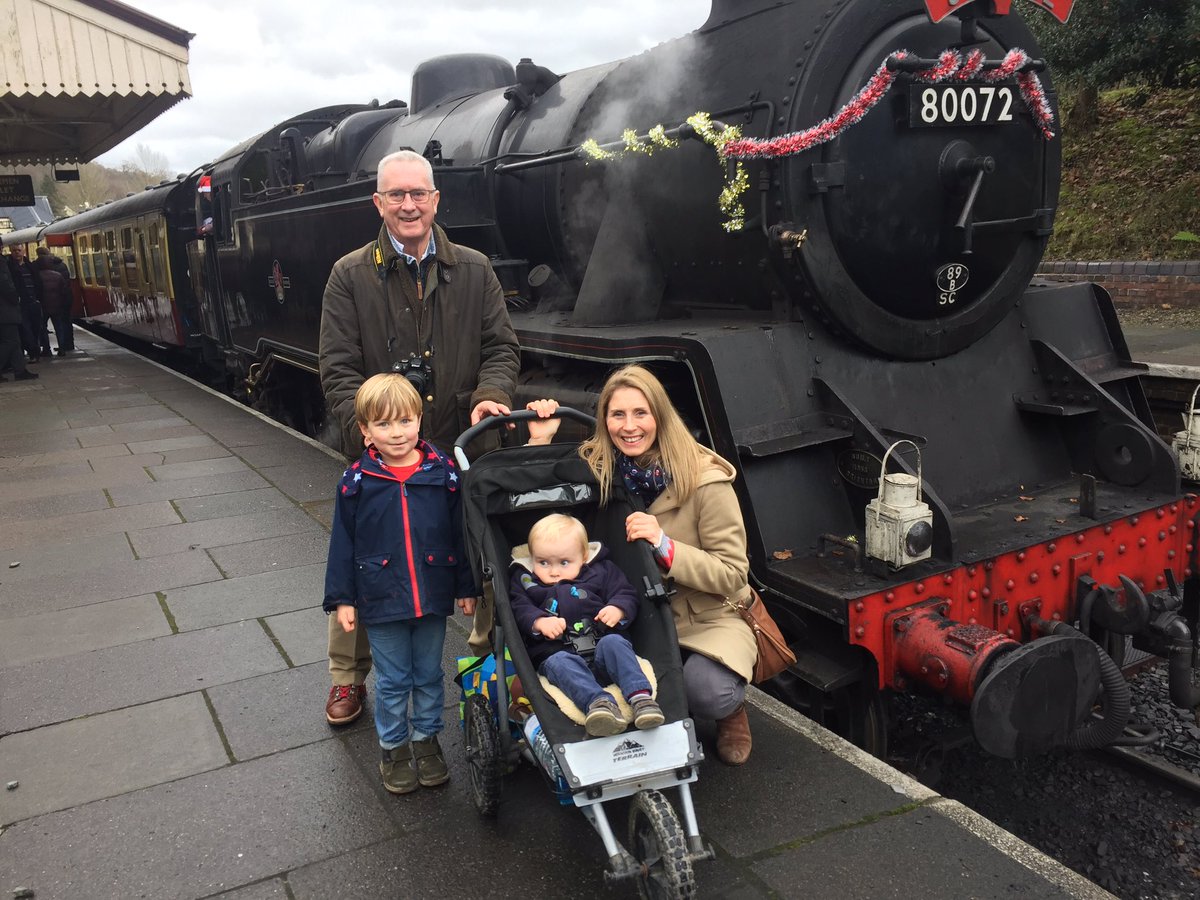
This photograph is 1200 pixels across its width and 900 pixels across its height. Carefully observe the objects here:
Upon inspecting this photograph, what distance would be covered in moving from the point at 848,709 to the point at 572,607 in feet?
4.27

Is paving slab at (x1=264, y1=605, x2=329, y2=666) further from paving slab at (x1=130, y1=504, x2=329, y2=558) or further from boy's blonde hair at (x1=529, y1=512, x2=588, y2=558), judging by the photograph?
boy's blonde hair at (x1=529, y1=512, x2=588, y2=558)

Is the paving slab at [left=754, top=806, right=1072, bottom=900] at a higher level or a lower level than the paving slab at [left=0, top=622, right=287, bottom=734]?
lower

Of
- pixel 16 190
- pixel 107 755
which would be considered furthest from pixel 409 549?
pixel 16 190

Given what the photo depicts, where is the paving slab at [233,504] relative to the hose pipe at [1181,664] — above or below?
above

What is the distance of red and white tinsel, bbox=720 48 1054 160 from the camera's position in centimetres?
346

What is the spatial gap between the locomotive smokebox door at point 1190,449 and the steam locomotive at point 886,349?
172 mm

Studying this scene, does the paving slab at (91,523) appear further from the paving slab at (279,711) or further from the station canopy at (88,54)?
the station canopy at (88,54)

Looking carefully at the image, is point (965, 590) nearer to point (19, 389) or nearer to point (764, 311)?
point (764, 311)

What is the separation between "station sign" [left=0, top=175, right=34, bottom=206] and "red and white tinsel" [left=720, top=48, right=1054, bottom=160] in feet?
46.2

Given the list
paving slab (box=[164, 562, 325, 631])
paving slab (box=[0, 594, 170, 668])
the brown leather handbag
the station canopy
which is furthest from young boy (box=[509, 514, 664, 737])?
the station canopy

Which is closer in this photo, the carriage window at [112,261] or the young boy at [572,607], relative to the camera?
the young boy at [572,607]

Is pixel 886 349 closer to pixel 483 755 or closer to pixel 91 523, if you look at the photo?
pixel 483 755

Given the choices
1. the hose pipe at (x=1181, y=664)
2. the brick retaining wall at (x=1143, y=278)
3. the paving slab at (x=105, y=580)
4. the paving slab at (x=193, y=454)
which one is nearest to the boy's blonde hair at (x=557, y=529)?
the hose pipe at (x=1181, y=664)

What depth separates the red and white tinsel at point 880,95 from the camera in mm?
3455
